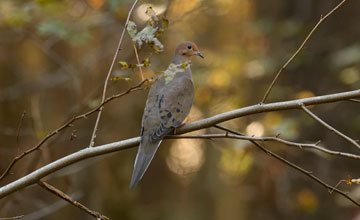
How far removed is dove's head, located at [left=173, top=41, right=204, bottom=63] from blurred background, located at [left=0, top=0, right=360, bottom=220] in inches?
14.5

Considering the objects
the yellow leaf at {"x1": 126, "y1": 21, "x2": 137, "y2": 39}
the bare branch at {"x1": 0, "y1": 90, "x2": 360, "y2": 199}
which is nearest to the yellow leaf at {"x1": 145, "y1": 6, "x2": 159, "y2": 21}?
the yellow leaf at {"x1": 126, "y1": 21, "x2": 137, "y2": 39}

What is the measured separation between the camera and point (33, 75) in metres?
9.88

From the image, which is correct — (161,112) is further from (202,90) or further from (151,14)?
(202,90)

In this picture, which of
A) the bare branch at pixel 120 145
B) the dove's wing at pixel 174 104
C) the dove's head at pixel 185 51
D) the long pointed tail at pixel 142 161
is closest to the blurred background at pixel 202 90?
the dove's head at pixel 185 51

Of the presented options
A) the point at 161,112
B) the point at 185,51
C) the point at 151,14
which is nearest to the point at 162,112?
the point at 161,112

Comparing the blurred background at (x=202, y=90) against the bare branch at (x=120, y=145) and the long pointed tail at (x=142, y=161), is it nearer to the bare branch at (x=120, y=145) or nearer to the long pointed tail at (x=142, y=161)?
the long pointed tail at (x=142, y=161)

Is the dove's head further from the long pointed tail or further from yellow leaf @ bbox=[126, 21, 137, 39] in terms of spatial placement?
yellow leaf @ bbox=[126, 21, 137, 39]

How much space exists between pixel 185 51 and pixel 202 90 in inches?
135

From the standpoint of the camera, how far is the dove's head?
461 centimetres

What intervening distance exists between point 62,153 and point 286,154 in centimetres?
299

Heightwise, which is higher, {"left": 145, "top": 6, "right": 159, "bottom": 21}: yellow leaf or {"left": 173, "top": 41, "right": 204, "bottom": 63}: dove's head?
{"left": 173, "top": 41, "right": 204, "bottom": 63}: dove's head

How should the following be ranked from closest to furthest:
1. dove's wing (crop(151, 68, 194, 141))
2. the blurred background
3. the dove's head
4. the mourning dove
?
1. the mourning dove
2. dove's wing (crop(151, 68, 194, 141))
3. the dove's head
4. the blurred background

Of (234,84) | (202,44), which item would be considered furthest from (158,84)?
(202,44)

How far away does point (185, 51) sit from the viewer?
4.63 m
